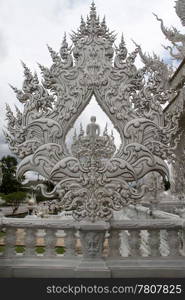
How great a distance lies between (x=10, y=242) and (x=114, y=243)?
4.98ft

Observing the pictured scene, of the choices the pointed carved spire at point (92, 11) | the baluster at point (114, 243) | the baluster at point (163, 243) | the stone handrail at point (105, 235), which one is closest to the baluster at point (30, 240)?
the stone handrail at point (105, 235)

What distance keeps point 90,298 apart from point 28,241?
133 cm

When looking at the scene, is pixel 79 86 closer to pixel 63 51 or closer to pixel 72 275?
pixel 63 51

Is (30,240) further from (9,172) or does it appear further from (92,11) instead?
(9,172)

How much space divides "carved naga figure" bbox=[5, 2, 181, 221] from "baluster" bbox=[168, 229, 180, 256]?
736 mm

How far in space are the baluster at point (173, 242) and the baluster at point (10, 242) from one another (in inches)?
89.5

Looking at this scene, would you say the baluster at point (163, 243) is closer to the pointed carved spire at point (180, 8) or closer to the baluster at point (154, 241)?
the baluster at point (154, 241)

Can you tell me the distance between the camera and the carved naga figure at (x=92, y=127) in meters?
4.80

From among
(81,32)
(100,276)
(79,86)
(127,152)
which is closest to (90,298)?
(100,276)

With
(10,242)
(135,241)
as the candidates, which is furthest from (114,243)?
(10,242)

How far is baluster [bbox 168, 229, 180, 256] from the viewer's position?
4898 mm

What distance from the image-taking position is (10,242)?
4941mm

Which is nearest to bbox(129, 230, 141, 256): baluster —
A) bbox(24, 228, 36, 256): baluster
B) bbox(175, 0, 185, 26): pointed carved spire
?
bbox(24, 228, 36, 256): baluster

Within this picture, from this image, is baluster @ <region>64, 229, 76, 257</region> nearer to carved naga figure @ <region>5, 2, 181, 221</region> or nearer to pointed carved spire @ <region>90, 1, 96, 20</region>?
carved naga figure @ <region>5, 2, 181, 221</region>
